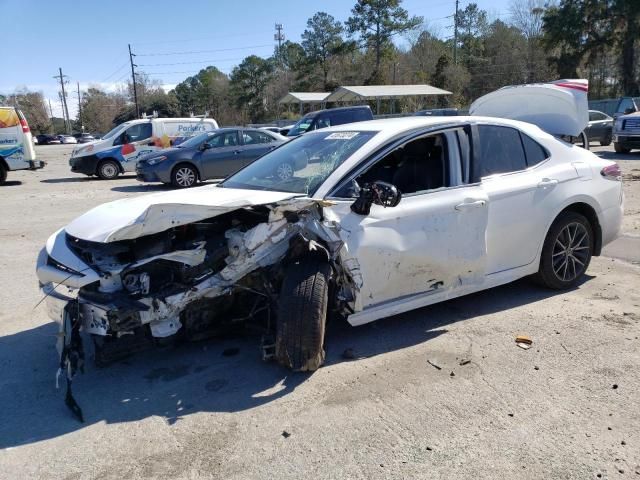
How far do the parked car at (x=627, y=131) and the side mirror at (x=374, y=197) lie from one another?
676 inches

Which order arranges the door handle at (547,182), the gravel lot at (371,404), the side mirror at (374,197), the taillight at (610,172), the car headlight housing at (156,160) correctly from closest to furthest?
the gravel lot at (371,404), the side mirror at (374,197), the door handle at (547,182), the taillight at (610,172), the car headlight housing at (156,160)

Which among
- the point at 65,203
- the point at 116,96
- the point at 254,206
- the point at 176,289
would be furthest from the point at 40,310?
the point at 116,96

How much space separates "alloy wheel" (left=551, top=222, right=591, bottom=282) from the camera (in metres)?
4.89

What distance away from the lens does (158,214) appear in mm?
3393

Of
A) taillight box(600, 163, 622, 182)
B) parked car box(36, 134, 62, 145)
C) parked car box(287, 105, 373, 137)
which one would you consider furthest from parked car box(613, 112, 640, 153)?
parked car box(36, 134, 62, 145)

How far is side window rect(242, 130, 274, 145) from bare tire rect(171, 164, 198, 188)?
1716mm

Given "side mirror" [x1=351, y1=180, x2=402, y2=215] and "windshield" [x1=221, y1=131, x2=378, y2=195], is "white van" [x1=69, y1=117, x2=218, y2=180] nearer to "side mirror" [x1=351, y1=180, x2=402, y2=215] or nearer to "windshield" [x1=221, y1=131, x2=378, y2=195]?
"windshield" [x1=221, y1=131, x2=378, y2=195]

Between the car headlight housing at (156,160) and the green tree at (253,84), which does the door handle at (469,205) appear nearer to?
the car headlight housing at (156,160)

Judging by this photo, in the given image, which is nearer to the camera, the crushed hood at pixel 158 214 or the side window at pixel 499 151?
the crushed hood at pixel 158 214

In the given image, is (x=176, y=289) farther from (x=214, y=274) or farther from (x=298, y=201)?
(x=298, y=201)

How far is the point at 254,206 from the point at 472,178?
1.90 m

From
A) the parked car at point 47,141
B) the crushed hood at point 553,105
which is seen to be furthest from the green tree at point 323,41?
the crushed hood at point 553,105

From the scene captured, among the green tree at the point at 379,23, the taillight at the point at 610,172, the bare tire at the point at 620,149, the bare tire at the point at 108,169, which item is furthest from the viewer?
the green tree at the point at 379,23

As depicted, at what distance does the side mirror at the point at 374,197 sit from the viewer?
369cm
